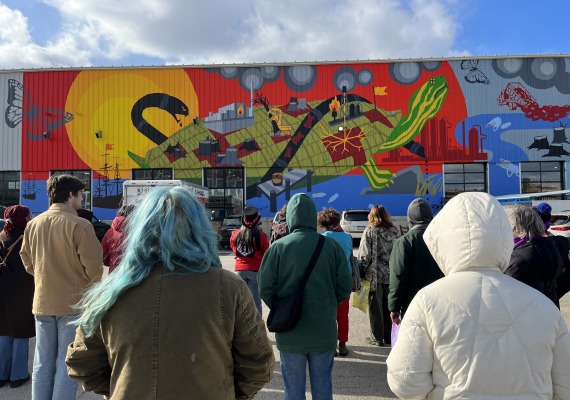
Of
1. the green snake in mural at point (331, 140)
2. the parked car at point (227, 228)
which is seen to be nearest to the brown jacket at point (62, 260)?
the parked car at point (227, 228)

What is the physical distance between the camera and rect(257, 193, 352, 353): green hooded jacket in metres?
3.31

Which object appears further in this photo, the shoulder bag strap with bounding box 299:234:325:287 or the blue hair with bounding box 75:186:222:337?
the shoulder bag strap with bounding box 299:234:325:287

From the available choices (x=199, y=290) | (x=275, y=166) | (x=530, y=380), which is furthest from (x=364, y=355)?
(x=275, y=166)

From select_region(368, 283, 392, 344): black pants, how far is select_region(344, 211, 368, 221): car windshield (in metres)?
Answer: 14.5

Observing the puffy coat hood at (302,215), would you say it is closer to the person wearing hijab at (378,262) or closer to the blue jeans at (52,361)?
the blue jeans at (52,361)

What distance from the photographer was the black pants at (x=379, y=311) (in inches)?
236

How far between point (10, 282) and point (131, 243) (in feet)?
11.9

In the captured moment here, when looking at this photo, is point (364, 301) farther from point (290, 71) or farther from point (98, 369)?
point (290, 71)

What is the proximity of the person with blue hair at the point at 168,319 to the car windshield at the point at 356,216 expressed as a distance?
1897 cm

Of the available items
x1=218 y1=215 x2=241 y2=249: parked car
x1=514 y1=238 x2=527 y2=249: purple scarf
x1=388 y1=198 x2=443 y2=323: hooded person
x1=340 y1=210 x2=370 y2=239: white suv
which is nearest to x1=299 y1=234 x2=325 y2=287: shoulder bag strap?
x1=388 y1=198 x2=443 y2=323: hooded person

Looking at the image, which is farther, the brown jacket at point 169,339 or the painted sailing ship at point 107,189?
the painted sailing ship at point 107,189

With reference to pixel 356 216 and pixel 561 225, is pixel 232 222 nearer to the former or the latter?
pixel 356 216

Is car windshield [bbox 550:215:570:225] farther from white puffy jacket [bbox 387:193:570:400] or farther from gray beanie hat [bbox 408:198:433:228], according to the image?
white puffy jacket [bbox 387:193:570:400]

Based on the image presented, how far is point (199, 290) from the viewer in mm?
1736
